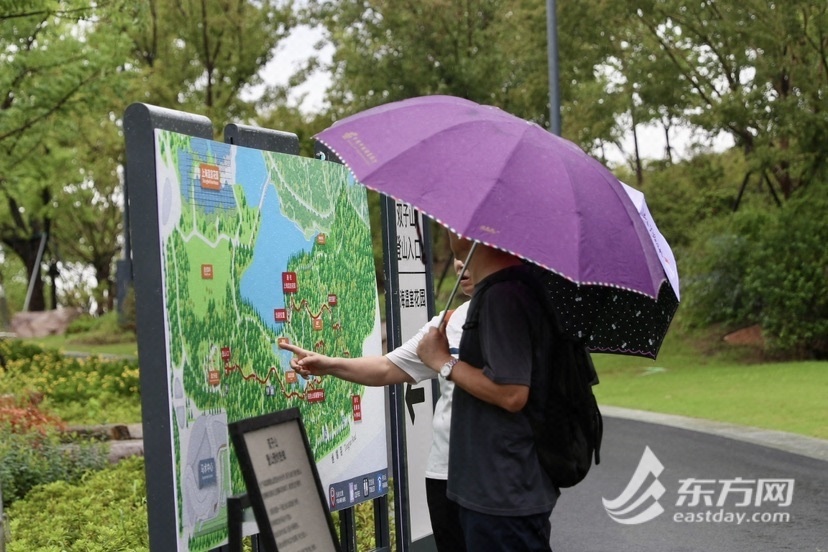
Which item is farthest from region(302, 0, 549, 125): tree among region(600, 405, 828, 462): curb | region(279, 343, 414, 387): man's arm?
region(279, 343, 414, 387): man's arm

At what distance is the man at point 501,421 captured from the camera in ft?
13.1

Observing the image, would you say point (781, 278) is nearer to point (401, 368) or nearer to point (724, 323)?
point (724, 323)

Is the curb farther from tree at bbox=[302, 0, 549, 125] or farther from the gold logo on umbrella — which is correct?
tree at bbox=[302, 0, 549, 125]

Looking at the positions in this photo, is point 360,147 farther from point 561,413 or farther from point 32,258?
point 32,258

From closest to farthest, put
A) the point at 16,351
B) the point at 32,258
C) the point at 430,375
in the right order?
the point at 430,375 → the point at 16,351 → the point at 32,258

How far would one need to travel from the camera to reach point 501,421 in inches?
160

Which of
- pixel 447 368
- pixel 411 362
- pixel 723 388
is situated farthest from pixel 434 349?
pixel 723 388

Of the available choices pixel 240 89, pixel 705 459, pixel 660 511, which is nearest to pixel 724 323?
pixel 240 89

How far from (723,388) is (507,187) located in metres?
16.6

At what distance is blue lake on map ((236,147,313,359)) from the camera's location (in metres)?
4.99

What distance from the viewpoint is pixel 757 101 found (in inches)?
958

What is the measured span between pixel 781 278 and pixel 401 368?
2113cm

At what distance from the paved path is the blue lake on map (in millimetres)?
4297

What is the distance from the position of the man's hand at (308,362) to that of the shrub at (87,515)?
204 cm
